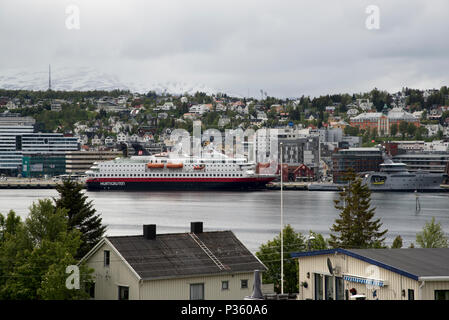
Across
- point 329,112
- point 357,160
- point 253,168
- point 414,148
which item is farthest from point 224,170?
point 329,112

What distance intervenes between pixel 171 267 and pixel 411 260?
273cm

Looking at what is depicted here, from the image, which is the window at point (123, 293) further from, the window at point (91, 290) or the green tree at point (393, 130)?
the green tree at point (393, 130)

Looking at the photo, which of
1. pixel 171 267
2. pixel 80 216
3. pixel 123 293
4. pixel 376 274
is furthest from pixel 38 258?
pixel 376 274

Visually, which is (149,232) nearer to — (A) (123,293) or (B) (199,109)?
(A) (123,293)

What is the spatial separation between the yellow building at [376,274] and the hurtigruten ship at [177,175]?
5677 centimetres

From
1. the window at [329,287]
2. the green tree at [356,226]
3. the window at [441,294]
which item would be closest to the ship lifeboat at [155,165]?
the green tree at [356,226]

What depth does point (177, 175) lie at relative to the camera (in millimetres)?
66625

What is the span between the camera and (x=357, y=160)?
7444 centimetres

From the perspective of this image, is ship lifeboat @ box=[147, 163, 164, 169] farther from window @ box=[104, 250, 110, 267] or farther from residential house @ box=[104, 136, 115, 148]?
window @ box=[104, 250, 110, 267]

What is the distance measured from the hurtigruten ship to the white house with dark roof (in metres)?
55.4
